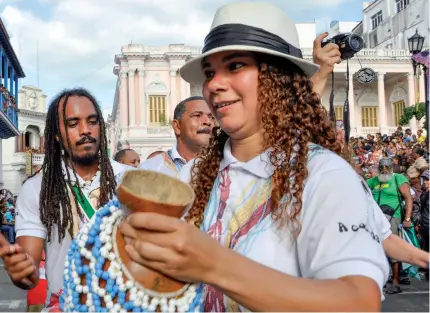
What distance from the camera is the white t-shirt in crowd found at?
7.70ft

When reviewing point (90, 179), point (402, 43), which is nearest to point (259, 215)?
point (90, 179)

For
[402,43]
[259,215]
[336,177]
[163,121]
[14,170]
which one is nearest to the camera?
[336,177]

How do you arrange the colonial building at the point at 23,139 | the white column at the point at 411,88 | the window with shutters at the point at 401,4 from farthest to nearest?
1. the colonial building at the point at 23,139
2. the white column at the point at 411,88
3. the window with shutters at the point at 401,4

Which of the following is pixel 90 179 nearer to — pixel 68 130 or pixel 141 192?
pixel 68 130

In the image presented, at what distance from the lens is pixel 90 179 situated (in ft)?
9.00

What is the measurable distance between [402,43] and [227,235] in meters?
45.8

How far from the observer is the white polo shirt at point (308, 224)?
1144mm

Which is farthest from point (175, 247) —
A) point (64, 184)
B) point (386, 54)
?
point (386, 54)

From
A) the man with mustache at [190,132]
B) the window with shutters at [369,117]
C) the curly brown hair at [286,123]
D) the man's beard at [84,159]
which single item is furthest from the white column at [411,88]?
the curly brown hair at [286,123]

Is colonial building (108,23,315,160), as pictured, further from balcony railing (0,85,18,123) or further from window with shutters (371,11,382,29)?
balcony railing (0,85,18,123)

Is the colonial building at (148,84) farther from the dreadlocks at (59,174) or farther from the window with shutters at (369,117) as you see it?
the dreadlocks at (59,174)

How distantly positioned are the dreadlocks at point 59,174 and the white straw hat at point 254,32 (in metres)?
1.33

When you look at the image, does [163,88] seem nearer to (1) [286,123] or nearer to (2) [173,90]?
(2) [173,90]

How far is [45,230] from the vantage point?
248cm
